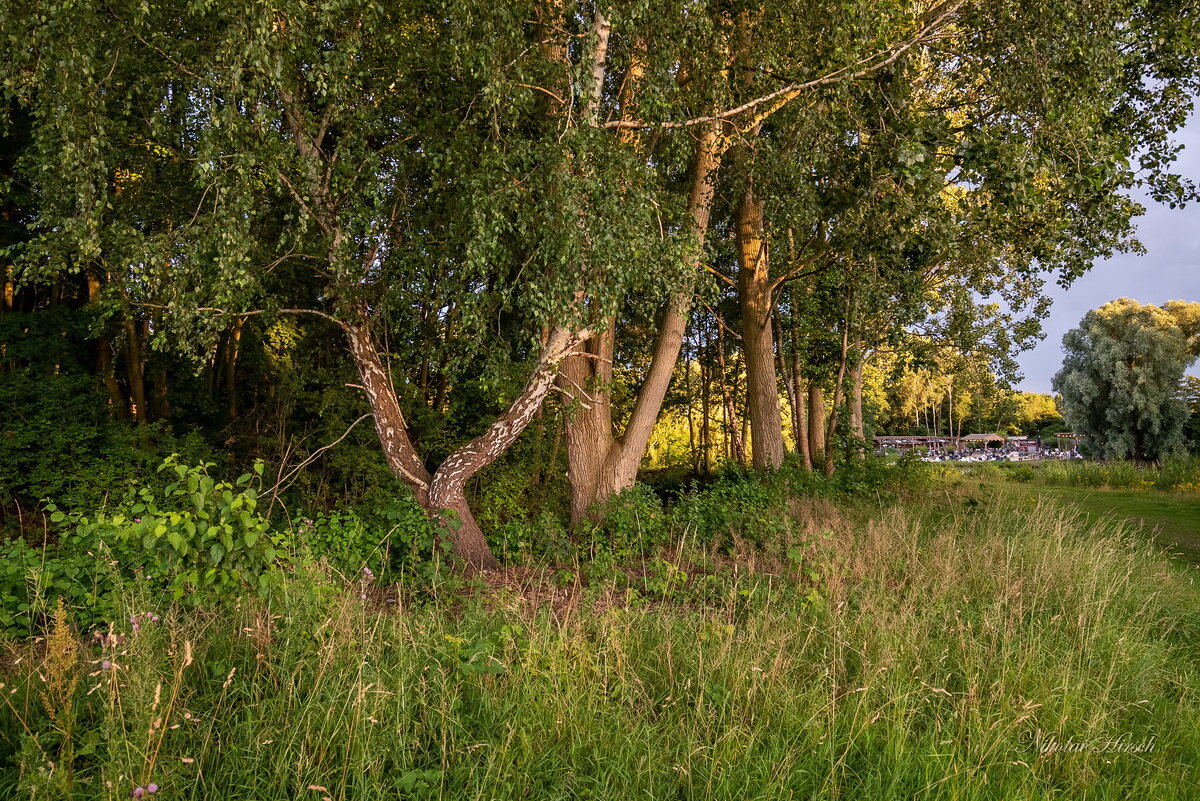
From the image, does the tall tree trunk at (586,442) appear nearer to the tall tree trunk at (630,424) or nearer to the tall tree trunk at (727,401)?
the tall tree trunk at (630,424)

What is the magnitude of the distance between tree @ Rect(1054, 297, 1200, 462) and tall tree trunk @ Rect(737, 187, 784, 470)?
21.8 m

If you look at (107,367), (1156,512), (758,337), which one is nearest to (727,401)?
(758,337)

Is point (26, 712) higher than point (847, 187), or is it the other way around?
point (847, 187)

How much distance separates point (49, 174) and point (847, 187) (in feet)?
27.2

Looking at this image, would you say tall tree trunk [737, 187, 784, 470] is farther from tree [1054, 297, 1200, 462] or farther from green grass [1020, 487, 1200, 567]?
tree [1054, 297, 1200, 462]

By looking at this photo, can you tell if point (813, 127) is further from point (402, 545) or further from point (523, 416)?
point (402, 545)

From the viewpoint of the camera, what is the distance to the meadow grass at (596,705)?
8.65ft

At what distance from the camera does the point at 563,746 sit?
298 cm

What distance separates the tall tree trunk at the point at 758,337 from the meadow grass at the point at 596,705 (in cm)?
791

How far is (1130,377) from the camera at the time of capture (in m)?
27.4

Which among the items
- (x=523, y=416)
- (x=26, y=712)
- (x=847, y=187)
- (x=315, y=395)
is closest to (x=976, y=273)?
(x=847, y=187)

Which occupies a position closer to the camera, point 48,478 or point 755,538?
point 755,538

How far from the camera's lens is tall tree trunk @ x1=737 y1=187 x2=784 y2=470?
1245cm

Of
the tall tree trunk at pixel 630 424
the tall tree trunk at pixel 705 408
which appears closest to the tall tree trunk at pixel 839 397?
the tall tree trunk at pixel 705 408
